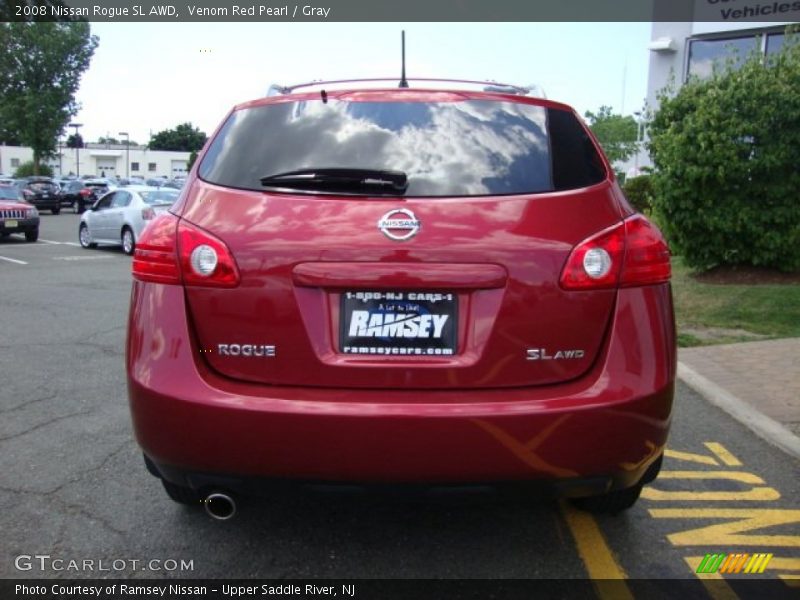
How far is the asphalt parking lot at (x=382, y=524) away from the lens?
2738mm

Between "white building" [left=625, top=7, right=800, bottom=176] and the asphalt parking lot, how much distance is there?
14.4 m

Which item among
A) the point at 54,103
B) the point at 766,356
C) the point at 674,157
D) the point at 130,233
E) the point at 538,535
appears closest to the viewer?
the point at 538,535

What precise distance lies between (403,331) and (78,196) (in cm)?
3721

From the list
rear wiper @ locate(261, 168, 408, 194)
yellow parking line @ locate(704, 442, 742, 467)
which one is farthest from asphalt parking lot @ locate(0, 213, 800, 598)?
rear wiper @ locate(261, 168, 408, 194)

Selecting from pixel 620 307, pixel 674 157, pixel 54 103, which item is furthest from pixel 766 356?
pixel 54 103

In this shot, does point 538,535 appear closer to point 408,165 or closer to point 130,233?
point 408,165

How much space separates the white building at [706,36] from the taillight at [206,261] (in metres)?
15.9

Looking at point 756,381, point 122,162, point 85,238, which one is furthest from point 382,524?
point 122,162

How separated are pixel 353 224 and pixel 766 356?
5.17 m

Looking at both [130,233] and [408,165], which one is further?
[130,233]

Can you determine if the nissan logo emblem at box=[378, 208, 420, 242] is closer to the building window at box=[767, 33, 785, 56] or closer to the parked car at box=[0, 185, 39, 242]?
the building window at box=[767, 33, 785, 56]

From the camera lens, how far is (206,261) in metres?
2.40

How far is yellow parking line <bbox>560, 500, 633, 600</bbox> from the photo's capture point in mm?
2611

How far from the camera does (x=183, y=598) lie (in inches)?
100
